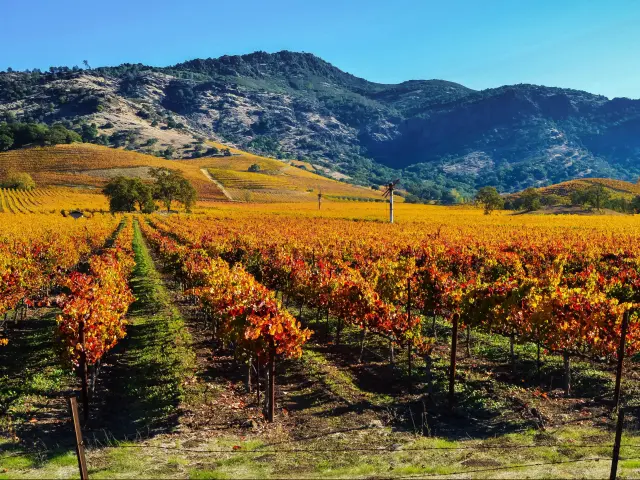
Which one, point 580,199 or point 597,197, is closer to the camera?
point 597,197

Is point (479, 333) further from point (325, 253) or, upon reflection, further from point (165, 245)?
point (165, 245)

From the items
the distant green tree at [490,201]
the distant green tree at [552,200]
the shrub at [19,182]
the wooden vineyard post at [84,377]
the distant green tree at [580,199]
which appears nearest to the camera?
the wooden vineyard post at [84,377]

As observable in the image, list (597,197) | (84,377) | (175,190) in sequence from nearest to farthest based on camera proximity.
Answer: (84,377) < (597,197) < (175,190)

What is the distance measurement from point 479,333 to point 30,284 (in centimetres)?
2250

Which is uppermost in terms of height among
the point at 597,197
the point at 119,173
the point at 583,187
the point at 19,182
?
the point at 119,173

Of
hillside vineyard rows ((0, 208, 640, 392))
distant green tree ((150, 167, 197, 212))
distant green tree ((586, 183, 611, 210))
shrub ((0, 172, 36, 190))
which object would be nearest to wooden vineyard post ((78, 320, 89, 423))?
hillside vineyard rows ((0, 208, 640, 392))

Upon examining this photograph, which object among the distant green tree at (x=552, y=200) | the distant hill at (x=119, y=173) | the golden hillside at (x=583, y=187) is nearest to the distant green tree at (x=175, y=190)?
the distant hill at (x=119, y=173)

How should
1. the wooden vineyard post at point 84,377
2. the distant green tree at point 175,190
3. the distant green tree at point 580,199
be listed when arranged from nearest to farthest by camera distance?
the wooden vineyard post at point 84,377 < the distant green tree at point 175,190 < the distant green tree at point 580,199

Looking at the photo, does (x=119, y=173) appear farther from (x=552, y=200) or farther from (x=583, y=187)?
(x=583, y=187)

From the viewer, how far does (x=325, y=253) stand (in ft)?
106

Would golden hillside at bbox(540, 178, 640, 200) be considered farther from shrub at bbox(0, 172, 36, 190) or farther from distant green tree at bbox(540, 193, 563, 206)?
shrub at bbox(0, 172, 36, 190)

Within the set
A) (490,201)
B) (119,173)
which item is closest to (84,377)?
(490,201)

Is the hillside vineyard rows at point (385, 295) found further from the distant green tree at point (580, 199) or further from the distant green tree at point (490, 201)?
the distant green tree at point (580, 199)

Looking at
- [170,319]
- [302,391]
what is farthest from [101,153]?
[302,391]
